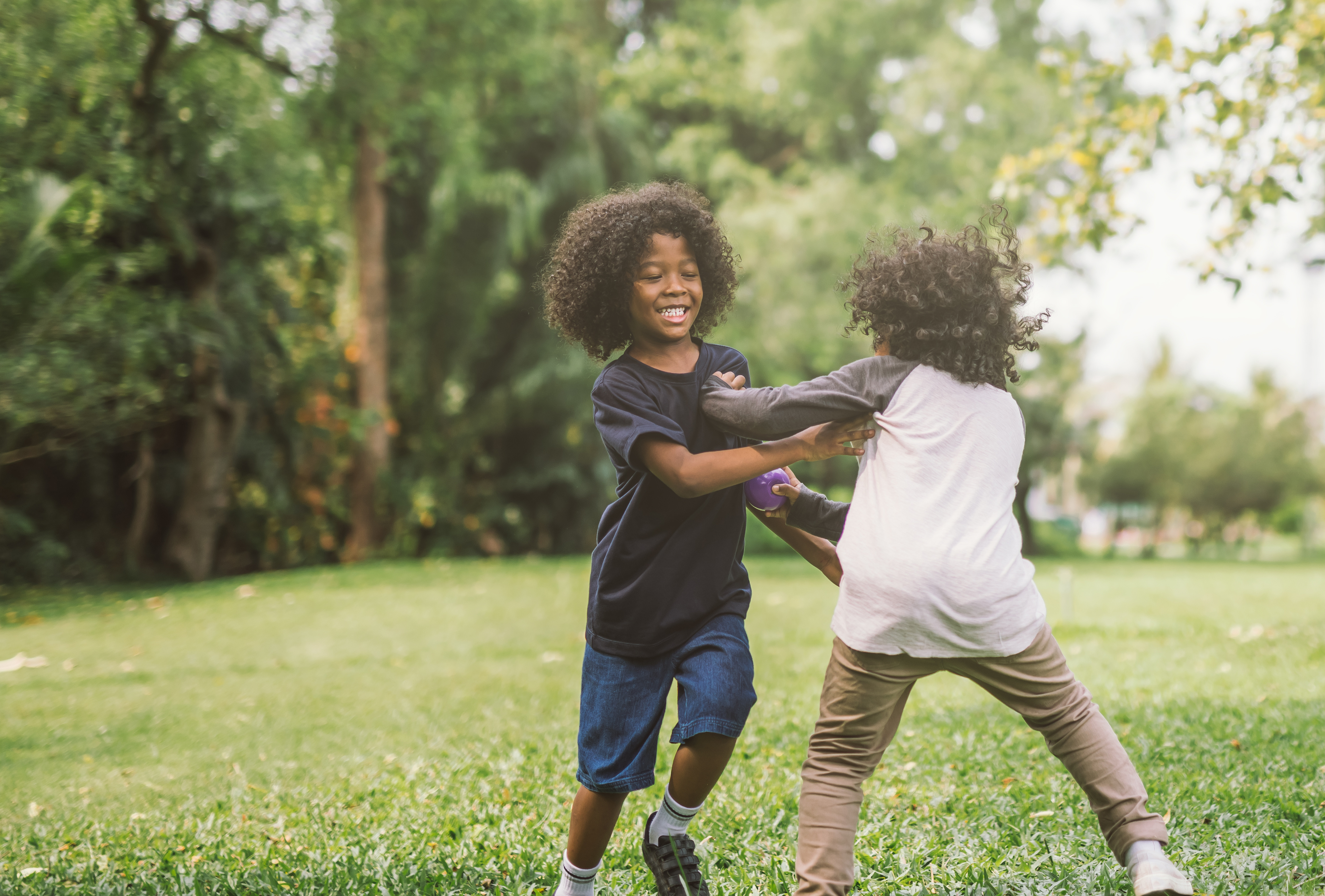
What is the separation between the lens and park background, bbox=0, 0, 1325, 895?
3.73 metres

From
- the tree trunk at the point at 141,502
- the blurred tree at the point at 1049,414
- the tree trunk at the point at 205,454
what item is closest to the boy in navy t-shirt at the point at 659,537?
the tree trunk at the point at 205,454

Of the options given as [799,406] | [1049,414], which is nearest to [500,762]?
[799,406]

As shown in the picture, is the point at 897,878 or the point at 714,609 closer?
the point at 714,609

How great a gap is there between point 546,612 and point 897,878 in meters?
6.98

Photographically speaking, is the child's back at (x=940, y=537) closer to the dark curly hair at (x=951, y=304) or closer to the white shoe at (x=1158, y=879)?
the dark curly hair at (x=951, y=304)

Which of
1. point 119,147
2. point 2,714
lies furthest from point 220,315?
point 2,714

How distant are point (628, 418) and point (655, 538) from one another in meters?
0.31

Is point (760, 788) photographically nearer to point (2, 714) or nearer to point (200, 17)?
point (2, 714)

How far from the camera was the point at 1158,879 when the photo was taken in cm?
220

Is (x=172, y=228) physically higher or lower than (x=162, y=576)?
higher

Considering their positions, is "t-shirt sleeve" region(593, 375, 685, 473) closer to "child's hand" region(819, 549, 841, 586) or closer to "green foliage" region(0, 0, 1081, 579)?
"child's hand" region(819, 549, 841, 586)

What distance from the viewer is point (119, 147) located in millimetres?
10820

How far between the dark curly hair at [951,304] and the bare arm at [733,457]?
0.79ft

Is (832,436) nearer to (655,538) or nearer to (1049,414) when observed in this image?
(655,538)
